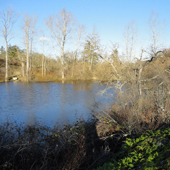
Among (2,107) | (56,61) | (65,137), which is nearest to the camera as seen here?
(65,137)

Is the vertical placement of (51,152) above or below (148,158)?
below

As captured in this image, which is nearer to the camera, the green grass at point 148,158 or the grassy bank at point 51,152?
the green grass at point 148,158

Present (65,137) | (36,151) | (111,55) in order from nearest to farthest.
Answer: (36,151), (65,137), (111,55)

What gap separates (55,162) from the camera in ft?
16.1

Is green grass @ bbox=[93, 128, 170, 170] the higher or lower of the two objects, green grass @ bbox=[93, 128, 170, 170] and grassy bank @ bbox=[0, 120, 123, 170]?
the higher

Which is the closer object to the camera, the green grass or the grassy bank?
the green grass

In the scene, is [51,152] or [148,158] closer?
[148,158]

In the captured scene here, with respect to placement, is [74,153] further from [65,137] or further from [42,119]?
[42,119]

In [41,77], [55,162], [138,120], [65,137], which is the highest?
[41,77]

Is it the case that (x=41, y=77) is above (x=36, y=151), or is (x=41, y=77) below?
above

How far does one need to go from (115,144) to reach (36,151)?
8.60 ft

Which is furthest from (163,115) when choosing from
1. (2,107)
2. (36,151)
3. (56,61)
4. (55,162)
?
(56,61)

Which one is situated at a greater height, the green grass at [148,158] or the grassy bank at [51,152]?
the green grass at [148,158]

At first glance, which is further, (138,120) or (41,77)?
(41,77)
